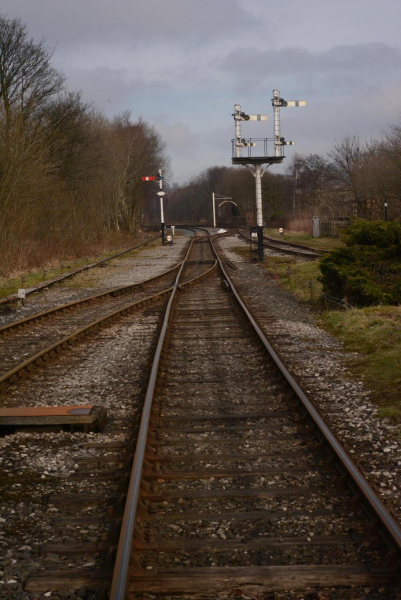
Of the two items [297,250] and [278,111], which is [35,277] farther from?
[297,250]

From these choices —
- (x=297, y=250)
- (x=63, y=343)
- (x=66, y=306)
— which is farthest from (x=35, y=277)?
(x=297, y=250)

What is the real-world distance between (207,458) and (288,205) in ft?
301

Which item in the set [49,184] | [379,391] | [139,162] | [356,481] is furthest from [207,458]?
[139,162]

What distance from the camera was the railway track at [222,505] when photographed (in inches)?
139

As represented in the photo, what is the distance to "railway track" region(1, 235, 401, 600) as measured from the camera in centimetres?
353

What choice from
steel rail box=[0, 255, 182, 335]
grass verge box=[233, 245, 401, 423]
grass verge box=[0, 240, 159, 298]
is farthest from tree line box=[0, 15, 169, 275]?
grass verge box=[233, 245, 401, 423]

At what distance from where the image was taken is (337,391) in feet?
24.0

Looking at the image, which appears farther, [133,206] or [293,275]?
[133,206]

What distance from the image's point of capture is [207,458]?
209 inches

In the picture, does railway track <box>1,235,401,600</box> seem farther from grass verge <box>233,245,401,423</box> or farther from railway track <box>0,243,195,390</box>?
railway track <box>0,243,195,390</box>

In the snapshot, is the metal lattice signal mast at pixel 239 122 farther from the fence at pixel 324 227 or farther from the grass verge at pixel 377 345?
the fence at pixel 324 227

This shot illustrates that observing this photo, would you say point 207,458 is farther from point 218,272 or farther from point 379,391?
point 218,272

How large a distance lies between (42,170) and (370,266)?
19164 mm

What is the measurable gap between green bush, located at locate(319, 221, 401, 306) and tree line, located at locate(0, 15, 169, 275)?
1457 cm
